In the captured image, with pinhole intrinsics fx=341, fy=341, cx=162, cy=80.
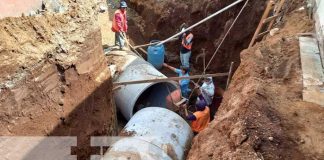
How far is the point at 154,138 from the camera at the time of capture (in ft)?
15.8

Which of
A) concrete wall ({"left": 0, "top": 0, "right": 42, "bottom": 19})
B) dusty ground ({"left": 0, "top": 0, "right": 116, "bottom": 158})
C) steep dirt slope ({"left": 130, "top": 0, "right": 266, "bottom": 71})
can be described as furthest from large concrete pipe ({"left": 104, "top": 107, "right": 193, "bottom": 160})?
steep dirt slope ({"left": 130, "top": 0, "right": 266, "bottom": 71})

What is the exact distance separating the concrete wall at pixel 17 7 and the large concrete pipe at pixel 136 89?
10.1 ft

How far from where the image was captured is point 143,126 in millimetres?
5059

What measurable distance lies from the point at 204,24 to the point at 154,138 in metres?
4.94

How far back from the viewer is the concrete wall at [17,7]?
418cm

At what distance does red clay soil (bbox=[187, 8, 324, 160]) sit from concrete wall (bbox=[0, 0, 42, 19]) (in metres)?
2.75

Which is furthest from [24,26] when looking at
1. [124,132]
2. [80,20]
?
[124,132]

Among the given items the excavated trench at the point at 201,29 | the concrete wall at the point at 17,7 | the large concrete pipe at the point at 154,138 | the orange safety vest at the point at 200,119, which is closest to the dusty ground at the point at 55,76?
the concrete wall at the point at 17,7

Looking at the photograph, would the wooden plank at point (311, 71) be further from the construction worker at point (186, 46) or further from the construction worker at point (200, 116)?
the construction worker at point (186, 46)

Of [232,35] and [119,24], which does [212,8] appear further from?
[119,24]

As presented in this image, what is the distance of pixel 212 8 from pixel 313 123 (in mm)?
5623

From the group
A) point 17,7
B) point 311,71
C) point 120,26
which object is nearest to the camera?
point 17,7

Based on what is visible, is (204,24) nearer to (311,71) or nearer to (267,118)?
(311,71)

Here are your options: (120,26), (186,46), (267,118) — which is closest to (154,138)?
(267,118)
